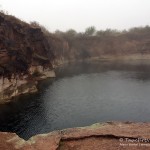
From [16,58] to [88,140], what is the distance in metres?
52.8

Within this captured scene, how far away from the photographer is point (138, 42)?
180 meters

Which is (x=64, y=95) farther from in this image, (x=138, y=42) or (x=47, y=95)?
(x=138, y=42)

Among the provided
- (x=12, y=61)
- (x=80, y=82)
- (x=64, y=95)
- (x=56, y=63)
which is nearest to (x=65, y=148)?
(x=64, y=95)

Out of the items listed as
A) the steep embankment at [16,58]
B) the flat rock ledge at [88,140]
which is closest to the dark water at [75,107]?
the steep embankment at [16,58]

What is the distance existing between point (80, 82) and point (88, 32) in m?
114

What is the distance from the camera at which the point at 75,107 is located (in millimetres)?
57219

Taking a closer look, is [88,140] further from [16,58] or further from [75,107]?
[16,58]

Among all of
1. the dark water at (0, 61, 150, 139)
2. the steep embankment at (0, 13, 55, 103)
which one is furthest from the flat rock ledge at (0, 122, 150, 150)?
the steep embankment at (0, 13, 55, 103)

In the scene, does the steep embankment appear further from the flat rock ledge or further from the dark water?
the flat rock ledge

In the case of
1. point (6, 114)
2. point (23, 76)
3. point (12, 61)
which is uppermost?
point (12, 61)

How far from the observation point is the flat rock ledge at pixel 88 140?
28.1 m

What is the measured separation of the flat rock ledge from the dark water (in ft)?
37.1

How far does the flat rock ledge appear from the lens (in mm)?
28125

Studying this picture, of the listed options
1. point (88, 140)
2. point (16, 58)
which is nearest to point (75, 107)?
point (88, 140)
